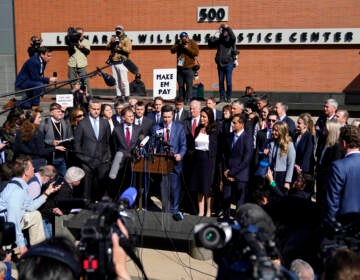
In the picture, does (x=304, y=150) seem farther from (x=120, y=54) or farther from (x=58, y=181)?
(x=120, y=54)

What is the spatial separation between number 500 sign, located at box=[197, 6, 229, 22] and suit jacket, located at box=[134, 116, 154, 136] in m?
10.6

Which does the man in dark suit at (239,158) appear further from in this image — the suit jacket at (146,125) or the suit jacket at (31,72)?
the suit jacket at (31,72)

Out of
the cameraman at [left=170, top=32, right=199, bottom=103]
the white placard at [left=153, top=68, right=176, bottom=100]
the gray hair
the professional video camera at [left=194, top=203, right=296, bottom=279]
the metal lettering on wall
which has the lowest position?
the gray hair

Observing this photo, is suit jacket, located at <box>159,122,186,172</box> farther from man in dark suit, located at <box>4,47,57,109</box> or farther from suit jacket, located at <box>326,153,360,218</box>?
man in dark suit, located at <box>4,47,57,109</box>

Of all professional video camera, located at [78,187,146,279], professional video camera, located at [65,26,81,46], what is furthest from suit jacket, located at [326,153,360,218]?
professional video camera, located at [65,26,81,46]

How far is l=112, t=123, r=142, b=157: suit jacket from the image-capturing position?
8305 millimetres

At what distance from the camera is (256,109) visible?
10.2 m

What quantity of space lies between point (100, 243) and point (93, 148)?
5.81 metres

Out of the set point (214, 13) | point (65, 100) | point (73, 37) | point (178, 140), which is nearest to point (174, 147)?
point (178, 140)

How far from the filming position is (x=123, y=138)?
834cm

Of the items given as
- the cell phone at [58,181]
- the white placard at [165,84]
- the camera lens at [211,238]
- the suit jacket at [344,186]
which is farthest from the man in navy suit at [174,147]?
the camera lens at [211,238]

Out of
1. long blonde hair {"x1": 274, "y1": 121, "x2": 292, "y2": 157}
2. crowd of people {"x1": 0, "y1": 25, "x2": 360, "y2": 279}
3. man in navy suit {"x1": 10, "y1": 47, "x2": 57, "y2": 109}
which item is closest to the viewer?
crowd of people {"x1": 0, "y1": 25, "x2": 360, "y2": 279}

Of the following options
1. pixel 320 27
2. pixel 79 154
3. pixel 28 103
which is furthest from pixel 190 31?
pixel 79 154

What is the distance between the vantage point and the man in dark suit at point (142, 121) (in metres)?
8.59
